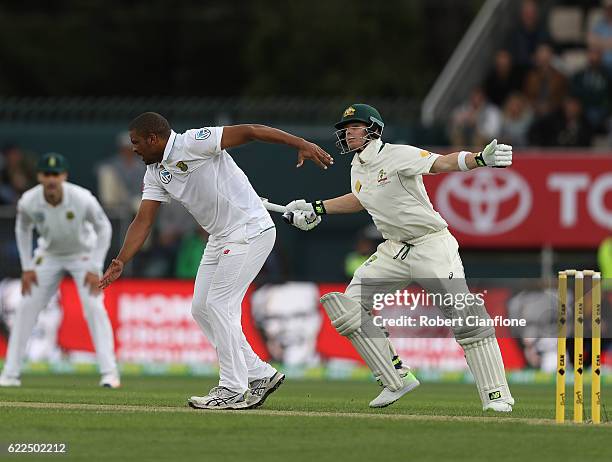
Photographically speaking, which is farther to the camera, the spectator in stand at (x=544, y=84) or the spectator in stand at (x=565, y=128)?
the spectator in stand at (x=544, y=84)

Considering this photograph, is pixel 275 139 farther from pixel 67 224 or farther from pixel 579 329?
pixel 67 224

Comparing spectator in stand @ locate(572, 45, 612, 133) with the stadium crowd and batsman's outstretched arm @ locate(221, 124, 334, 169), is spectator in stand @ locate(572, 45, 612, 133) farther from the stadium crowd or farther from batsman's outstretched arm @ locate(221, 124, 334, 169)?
batsman's outstretched arm @ locate(221, 124, 334, 169)

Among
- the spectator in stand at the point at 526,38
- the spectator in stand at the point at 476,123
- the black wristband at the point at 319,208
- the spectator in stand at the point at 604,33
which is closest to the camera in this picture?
the black wristband at the point at 319,208

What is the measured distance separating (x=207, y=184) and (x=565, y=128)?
37.1 ft

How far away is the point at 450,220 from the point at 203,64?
20.2m

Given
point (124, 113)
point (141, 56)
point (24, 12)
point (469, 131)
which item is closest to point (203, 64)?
point (141, 56)

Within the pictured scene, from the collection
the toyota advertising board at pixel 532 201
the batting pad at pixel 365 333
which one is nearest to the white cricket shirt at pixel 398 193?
the batting pad at pixel 365 333

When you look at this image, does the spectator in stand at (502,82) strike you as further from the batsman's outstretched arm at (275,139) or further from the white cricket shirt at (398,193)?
the batsman's outstretched arm at (275,139)

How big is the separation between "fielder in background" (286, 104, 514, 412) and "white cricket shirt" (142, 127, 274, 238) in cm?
81

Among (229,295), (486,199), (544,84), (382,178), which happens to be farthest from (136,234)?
(544,84)

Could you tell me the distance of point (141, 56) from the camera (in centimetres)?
4141

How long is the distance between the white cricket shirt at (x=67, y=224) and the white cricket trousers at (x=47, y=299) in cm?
8

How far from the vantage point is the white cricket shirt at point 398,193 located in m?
12.4

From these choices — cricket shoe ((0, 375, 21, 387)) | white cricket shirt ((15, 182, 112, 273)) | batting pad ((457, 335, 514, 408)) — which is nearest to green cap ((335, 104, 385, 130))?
batting pad ((457, 335, 514, 408))
